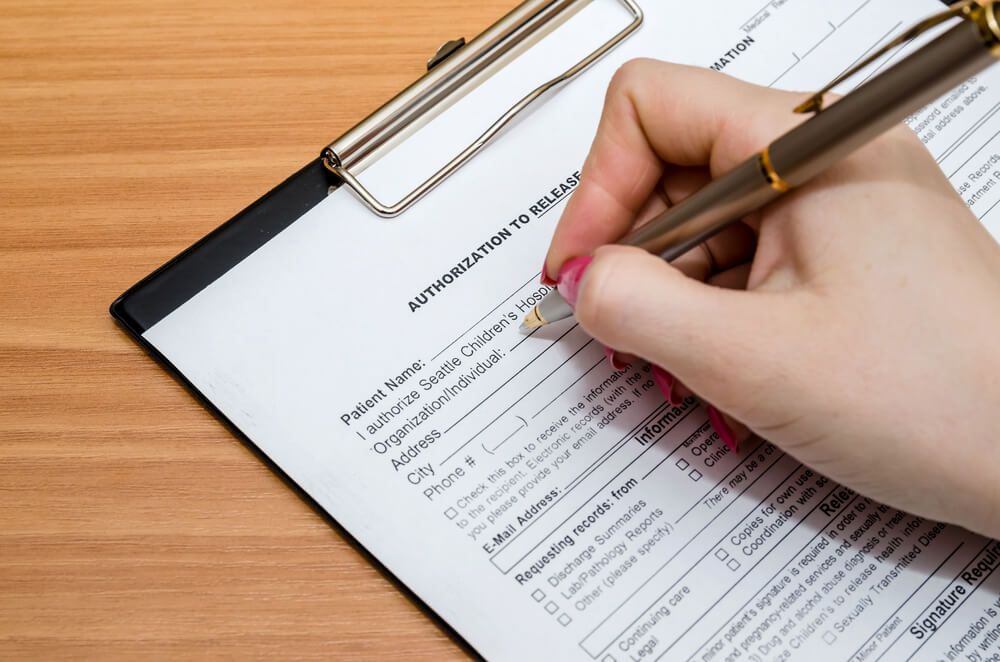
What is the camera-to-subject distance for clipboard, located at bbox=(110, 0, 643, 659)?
441 mm

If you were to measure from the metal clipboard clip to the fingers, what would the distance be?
76mm

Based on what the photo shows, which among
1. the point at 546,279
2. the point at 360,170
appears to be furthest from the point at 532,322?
the point at 360,170

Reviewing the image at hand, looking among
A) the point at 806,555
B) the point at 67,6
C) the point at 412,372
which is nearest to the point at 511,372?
the point at 412,372

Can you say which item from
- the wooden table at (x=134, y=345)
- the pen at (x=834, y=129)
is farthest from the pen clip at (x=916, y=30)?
the wooden table at (x=134, y=345)

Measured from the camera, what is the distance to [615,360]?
43 cm

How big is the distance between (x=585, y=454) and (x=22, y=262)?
0.36 metres

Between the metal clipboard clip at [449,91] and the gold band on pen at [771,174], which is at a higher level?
the metal clipboard clip at [449,91]

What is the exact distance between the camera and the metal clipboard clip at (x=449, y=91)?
47 centimetres

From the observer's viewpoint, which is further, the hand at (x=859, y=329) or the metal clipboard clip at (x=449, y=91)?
the metal clipboard clip at (x=449, y=91)

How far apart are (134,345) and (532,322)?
0.23 m

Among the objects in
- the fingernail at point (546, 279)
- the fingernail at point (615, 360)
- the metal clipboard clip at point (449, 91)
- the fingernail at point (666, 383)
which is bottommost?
the fingernail at point (666, 383)

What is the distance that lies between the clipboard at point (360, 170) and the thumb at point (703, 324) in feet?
0.56

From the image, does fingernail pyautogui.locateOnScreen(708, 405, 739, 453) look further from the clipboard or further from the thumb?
the clipboard

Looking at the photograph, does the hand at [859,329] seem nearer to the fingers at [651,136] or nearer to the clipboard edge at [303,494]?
the fingers at [651,136]
